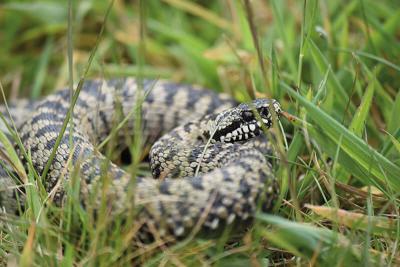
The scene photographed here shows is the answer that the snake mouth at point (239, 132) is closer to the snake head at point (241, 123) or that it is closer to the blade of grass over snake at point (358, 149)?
the snake head at point (241, 123)

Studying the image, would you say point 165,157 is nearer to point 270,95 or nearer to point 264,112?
point 264,112

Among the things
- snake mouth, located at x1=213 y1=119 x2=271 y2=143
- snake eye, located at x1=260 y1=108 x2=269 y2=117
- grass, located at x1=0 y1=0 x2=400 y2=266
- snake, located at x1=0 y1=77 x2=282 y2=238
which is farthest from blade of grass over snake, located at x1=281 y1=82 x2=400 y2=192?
snake mouth, located at x1=213 y1=119 x2=271 y2=143

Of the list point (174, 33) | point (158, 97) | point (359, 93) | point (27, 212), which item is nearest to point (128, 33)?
point (174, 33)

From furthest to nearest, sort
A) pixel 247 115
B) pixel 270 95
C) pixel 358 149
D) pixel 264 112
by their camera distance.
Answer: pixel 247 115
pixel 264 112
pixel 358 149
pixel 270 95

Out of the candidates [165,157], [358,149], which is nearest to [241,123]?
[165,157]

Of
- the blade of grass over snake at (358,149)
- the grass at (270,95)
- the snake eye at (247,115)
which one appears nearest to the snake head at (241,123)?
the snake eye at (247,115)

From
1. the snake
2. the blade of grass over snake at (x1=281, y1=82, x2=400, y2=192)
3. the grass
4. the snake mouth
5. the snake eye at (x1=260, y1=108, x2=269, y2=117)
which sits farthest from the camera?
the snake mouth

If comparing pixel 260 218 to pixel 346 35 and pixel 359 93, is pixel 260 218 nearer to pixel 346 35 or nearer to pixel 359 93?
pixel 359 93

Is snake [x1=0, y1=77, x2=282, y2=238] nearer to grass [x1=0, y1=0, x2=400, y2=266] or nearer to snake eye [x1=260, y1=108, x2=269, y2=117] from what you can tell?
snake eye [x1=260, y1=108, x2=269, y2=117]
